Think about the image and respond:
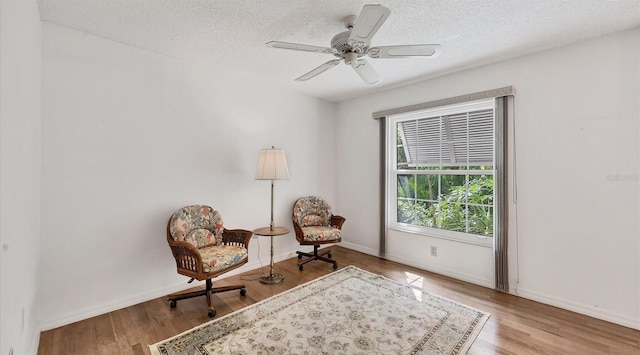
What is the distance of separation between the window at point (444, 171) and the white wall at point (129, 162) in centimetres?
195

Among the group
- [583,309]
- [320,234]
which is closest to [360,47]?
[320,234]

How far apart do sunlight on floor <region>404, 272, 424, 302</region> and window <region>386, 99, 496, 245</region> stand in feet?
2.03

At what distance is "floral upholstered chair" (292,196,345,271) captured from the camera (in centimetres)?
355

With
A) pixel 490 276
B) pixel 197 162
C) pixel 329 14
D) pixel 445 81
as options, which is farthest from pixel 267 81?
pixel 490 276

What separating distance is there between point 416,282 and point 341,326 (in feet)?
4.28

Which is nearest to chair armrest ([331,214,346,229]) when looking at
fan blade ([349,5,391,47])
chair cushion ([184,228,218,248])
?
chair cushion ([184,228,218,248])

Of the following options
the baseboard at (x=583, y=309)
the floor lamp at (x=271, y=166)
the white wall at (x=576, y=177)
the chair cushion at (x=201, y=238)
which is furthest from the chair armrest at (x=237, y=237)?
the baseboard at (x=583, y=309)

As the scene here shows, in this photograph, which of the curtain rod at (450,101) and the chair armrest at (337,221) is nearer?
the curtain rod at (450,101)

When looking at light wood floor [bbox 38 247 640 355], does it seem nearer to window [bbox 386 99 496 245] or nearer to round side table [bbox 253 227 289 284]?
round side table [bbox 253 227 289 284]

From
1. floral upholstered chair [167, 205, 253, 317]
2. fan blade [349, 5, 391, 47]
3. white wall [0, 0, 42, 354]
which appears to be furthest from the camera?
floral upholstered chair [167, 205, 253, 317]

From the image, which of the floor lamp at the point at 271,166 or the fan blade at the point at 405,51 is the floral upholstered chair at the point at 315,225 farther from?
the fan blade at the point at 405,51

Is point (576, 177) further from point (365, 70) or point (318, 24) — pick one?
point (318, 24)

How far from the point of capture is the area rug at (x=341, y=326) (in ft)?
6.35

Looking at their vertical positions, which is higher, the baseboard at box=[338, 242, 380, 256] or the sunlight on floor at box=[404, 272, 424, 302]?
the baseboard at box=[338, 242, 380, 256]
